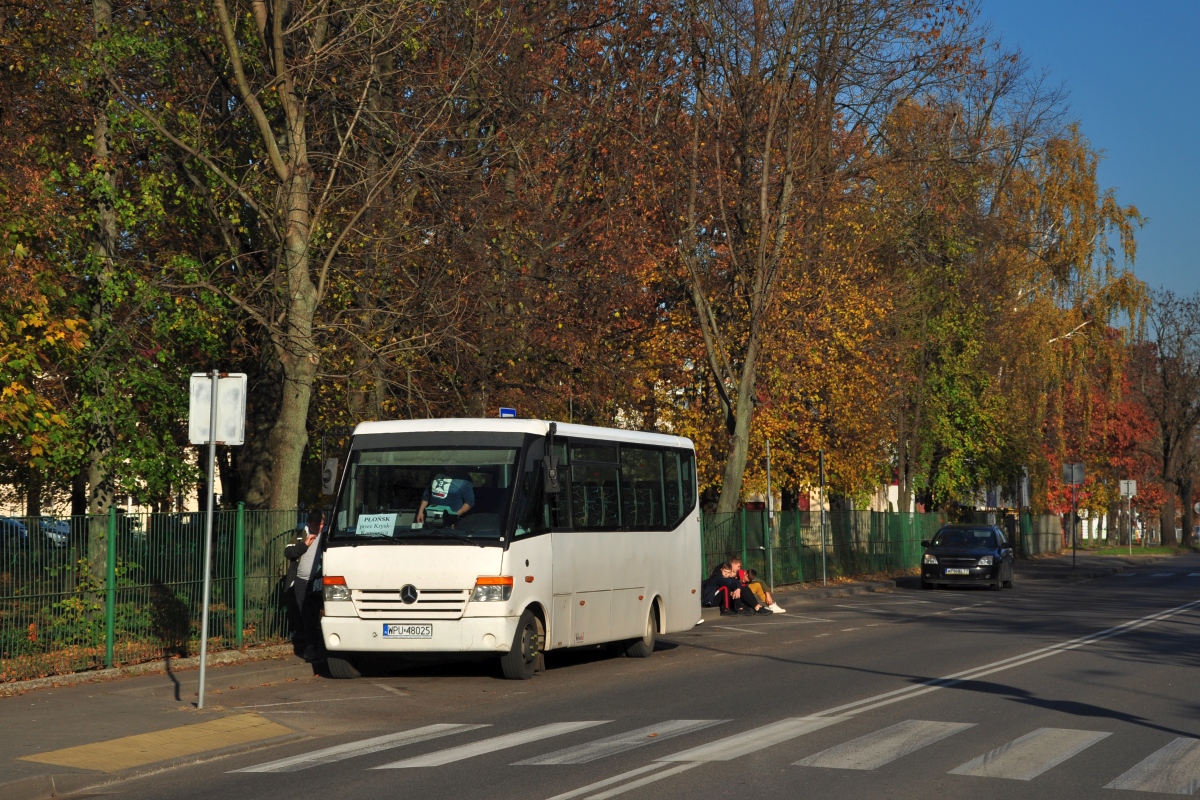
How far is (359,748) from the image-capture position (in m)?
11.3

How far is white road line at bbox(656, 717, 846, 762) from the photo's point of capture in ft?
34.1

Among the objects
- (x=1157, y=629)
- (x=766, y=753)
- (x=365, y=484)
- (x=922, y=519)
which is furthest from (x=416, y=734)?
(x=922, y=519)

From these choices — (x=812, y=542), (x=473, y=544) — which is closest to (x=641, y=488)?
(x=473, y=544)

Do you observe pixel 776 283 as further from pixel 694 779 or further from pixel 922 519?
pixel 694 779

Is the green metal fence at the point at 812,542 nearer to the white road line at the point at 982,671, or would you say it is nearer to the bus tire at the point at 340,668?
the white road line at the point at 982,671

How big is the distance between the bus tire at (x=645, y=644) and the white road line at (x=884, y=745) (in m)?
7.18

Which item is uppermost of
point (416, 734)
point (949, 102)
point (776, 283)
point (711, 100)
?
point (949, 102)

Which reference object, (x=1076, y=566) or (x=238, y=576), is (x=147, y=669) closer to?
(x=238, y=576)

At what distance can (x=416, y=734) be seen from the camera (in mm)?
12023

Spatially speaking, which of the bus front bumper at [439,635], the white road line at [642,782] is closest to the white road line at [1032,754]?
the white road line at [642,782]

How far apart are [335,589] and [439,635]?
4.14 feet

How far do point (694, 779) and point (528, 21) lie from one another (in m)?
20.9

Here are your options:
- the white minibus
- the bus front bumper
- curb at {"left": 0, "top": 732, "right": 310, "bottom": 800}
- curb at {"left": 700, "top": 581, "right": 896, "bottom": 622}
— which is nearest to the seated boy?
curb at {"left": 700, "top": 581, "right": 896, "bottom": 622}


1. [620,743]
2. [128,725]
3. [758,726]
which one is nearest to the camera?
[620,743]
